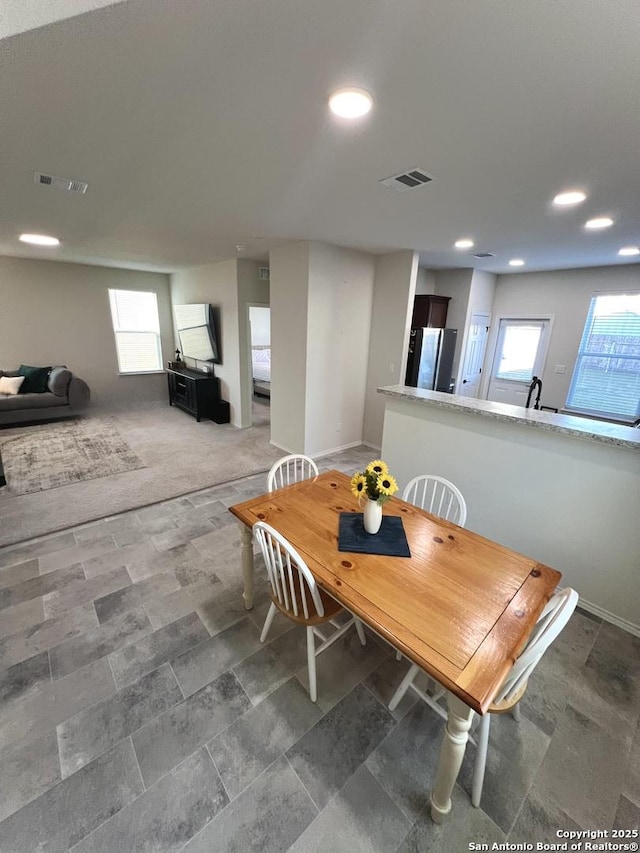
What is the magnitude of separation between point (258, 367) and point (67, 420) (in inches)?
156

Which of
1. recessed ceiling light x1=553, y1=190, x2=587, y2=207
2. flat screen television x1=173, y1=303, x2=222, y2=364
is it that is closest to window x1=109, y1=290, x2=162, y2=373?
flat screen television x1=173, y1=303, x2=222, y2=364

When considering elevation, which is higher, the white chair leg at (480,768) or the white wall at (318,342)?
the white wall at (318,342)

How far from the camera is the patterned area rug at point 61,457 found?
3.66 metres

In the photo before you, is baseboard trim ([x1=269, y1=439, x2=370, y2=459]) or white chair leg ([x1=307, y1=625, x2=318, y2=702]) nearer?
white chair leg ([x1=307, y1=625, x2=318, y2=702])

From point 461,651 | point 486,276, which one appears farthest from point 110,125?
point 486,276

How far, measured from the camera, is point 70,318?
6.12 m

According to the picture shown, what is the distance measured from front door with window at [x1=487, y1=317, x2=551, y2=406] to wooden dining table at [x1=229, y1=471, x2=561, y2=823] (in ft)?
15.9

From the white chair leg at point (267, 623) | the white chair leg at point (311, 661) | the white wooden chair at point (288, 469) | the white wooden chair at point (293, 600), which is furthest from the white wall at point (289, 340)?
the white chair leg at point (311, 661)

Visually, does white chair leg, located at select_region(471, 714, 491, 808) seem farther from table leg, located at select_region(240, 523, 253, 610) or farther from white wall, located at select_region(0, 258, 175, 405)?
white wall, located at select_region(0, 258, 175, 405)

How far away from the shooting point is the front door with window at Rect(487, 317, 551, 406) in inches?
211

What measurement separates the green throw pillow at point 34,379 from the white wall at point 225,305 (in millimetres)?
2760

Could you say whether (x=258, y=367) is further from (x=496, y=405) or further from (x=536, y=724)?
(x=536, y=724)

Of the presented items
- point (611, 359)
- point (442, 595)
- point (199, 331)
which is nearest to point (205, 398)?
point (199, 331)

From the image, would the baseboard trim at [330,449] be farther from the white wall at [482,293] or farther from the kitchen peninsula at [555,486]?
the white wall at [482,293]
